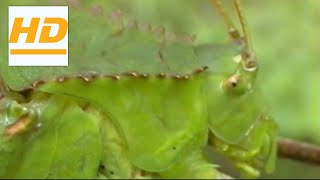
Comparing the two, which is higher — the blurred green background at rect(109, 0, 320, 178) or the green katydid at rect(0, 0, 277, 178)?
the green katydid at rect(0, 0, 277, 178)

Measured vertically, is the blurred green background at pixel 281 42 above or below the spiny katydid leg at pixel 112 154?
below

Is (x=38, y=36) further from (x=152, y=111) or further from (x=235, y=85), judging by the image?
(x=235, y=85)

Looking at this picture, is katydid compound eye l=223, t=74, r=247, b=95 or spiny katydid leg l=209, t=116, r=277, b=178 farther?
spiny katydid leg l=209, t=116, r=277, b=178

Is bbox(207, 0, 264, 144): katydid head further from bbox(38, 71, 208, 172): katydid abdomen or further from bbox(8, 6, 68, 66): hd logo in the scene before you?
bbox(8, 6, 68, 66): hd logo

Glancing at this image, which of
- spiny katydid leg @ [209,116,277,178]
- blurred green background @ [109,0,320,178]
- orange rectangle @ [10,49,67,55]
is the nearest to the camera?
orange rectangle @ [10,49,67,55]

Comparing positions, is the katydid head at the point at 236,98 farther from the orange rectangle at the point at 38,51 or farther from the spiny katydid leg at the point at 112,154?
the orange rectangle at the point at 38,51

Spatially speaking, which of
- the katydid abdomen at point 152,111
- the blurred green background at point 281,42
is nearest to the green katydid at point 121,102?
the katydid abdomen at point 152,111

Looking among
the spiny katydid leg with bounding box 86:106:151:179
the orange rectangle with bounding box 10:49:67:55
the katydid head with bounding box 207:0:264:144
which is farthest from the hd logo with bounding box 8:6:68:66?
the katydid head with bounding box 207:0:264:144
